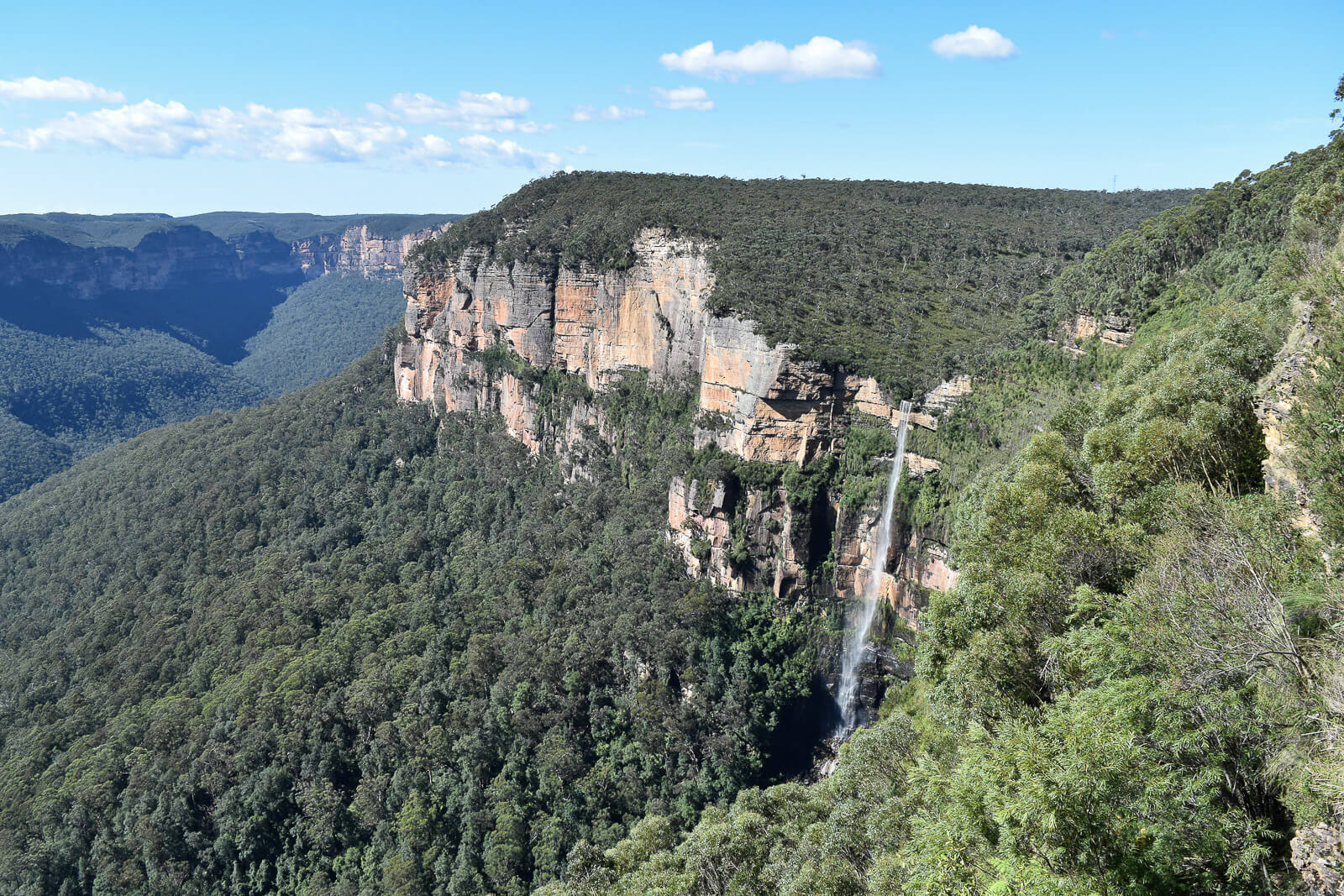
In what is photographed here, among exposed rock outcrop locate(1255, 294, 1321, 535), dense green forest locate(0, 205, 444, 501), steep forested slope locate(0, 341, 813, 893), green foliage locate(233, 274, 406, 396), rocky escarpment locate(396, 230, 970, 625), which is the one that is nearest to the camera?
exposed rock outcrop locate(1255, 294, 1321, 535)

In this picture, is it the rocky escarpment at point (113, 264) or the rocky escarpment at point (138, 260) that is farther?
the rocky escarpment at point (138, 260)

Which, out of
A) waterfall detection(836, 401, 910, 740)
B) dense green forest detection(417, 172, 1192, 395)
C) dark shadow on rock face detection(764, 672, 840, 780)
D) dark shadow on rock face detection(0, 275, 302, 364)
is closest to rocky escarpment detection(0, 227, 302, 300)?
dark shadow on rock face detection(0, 275, 302, 364)

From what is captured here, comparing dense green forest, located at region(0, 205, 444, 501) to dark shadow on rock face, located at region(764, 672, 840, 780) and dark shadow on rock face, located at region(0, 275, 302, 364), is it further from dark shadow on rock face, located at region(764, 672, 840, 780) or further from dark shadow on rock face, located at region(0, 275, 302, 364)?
dark shadow on rock face, located at region(764, 672, 840, 780)

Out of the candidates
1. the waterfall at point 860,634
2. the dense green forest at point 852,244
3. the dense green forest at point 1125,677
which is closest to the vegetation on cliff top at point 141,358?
the dense green forest at point 852,244

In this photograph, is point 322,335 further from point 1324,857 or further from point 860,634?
point 1324,857

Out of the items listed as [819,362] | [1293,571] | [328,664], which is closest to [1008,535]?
[1293,571]

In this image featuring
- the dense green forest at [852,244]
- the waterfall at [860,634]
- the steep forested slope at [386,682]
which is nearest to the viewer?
the steep forested slope at [386,682]

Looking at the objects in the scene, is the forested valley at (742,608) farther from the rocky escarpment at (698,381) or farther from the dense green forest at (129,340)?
the dense green forest at (129,340)
